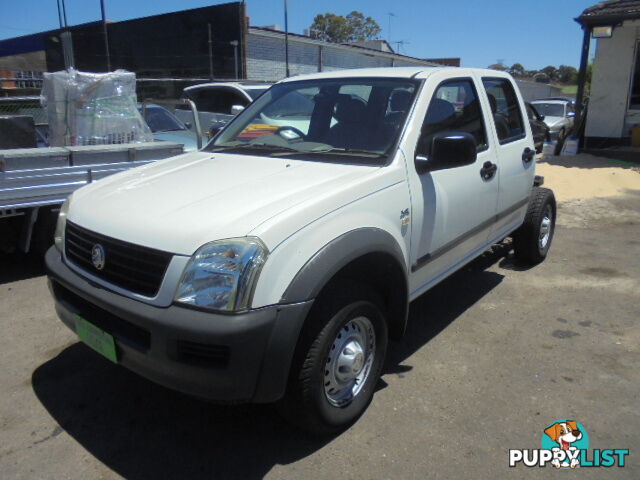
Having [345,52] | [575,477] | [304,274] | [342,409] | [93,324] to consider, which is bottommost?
[575,477]

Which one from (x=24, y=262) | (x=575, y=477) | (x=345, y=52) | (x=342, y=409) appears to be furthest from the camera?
(x=345, y=52)

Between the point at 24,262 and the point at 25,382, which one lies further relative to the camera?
the point at 24,262

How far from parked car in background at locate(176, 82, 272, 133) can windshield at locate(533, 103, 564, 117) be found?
1106 centimetres

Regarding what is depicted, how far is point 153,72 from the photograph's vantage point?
23797 millimetres

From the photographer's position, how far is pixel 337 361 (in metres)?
2.74

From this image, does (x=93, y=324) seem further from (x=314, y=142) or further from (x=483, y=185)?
(x=483, y=185)

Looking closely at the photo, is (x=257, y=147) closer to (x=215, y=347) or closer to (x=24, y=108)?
(x=215, y=347)

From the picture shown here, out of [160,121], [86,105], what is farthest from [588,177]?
[86,105]

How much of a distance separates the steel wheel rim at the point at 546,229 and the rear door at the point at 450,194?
64.4 inches

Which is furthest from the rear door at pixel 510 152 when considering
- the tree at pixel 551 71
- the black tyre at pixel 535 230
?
the tree at pixel 551 71

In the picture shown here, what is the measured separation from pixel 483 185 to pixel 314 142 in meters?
1.33

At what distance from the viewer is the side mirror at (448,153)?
10.2ft

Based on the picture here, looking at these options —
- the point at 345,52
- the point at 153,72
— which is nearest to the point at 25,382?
the point at 153,72

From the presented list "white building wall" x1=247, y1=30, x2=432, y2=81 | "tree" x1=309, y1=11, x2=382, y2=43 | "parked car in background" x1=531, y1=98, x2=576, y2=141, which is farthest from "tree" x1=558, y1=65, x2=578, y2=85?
"parked car in background" x1=531, y1=98, x2=576, y2=141
